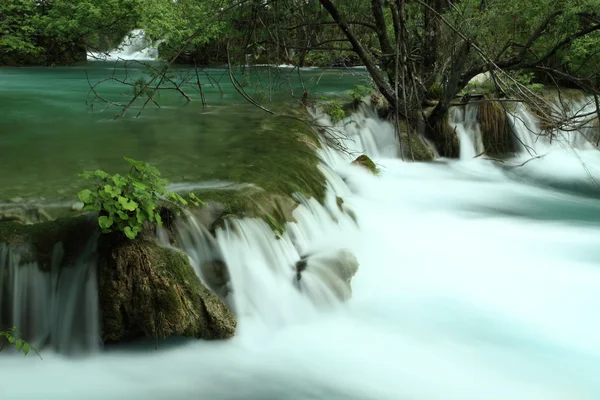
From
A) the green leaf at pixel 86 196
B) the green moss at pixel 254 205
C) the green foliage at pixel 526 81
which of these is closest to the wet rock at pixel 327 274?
the green moss at pixel 254 205

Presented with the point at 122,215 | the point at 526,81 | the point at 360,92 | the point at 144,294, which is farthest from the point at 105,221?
the point at 360,92

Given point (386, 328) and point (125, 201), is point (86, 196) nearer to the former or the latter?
point (125, 201)

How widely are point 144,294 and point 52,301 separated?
23.2 inches

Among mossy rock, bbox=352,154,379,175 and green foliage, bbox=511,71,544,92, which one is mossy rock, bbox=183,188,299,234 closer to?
mossy rock, bbox=352,154,379,175

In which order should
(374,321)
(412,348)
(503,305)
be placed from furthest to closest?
(503,305), (374,321), (412,348)

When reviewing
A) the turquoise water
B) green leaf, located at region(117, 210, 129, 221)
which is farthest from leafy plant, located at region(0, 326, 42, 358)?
the turquoise water

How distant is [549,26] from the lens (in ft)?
24.0

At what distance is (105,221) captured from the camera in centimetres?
352

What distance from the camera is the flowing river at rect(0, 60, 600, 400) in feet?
11.9

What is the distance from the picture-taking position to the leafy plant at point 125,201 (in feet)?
11.6

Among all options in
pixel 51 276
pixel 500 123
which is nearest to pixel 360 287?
pixel 51 276

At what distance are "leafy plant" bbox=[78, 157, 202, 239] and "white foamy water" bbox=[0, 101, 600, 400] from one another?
55 centimetres

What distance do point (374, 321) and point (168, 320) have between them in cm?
153

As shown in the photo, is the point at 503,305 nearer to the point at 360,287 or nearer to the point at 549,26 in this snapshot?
the point at 360,287
